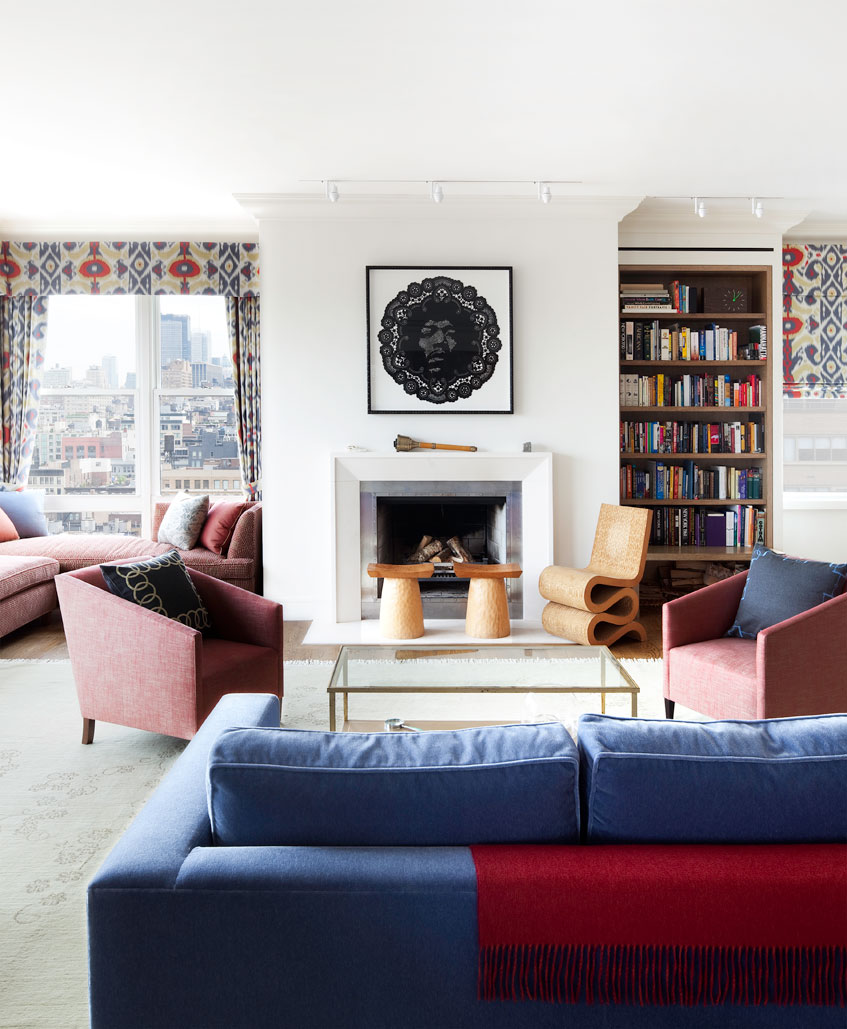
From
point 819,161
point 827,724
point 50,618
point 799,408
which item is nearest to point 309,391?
point 50,618

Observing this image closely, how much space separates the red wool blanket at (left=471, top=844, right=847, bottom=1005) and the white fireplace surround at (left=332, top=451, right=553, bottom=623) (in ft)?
13.4

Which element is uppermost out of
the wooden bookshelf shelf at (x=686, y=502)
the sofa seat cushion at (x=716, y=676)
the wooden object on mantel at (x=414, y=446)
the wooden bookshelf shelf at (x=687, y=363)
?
the wooden bookshelf shelf at (x=687, y=363)

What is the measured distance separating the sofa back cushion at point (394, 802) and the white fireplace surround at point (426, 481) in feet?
12.9

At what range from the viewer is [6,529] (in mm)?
5418

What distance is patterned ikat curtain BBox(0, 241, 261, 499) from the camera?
5.71 meters

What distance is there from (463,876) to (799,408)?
18.8 ft

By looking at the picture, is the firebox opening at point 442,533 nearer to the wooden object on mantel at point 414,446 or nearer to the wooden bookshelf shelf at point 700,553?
the wooden object on mantel at point 414,446

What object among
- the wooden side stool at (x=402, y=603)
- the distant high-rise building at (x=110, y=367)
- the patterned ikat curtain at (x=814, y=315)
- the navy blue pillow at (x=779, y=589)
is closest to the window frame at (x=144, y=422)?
the distant high-rise building at (x=110, y=367)

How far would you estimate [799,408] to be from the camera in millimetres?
5910

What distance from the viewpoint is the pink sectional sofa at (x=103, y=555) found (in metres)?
4.89

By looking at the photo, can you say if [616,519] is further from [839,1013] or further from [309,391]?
[839,1013]

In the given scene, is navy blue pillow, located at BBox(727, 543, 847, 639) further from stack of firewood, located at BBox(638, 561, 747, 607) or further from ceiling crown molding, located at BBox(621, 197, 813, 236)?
ceiling crown molding, located at BBox(621, 197, 813, 236)

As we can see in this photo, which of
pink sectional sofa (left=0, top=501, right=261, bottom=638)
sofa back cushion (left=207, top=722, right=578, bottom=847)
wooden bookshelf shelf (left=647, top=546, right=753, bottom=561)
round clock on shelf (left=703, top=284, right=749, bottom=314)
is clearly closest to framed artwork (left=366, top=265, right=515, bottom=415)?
pink sectional sofa (left=0, top=501, right=261, bottom=638)

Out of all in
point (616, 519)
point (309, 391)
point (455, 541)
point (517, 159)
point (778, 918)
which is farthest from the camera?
point (455, 541)
